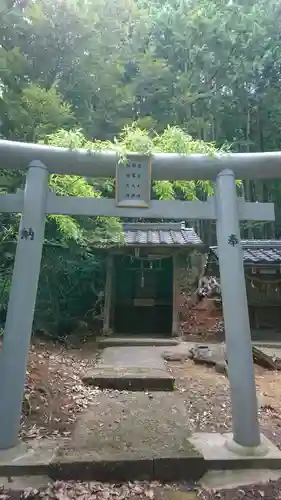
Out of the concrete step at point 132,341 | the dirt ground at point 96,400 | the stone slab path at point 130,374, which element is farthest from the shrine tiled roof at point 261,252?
the stone slab path at point 130,374

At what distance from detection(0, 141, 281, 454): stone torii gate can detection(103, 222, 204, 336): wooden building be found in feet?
21.3

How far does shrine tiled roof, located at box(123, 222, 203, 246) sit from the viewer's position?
33.5 feet

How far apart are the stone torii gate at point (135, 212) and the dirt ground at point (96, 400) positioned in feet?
2.07

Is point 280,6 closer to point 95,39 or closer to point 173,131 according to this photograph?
point 95,39

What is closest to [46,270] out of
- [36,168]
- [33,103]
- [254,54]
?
[33,103]

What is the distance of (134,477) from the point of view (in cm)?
322

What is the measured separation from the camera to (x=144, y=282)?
470 inches

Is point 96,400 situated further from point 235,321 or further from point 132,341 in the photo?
point 132,341

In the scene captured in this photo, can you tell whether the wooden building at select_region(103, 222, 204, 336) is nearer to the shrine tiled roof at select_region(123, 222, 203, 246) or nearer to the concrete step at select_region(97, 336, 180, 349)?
the shrine tiled roof at select_region(123, 222, 203, 246)

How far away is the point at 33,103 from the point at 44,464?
629 cm

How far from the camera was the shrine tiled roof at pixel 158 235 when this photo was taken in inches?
402

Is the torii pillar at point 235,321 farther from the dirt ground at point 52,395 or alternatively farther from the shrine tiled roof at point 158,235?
the shrine tiled roof at point 158,235

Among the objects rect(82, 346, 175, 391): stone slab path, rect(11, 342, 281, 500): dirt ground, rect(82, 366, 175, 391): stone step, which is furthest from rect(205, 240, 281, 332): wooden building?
rect(82, 366, 175, 391): stone step

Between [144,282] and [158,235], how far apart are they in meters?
1.60
